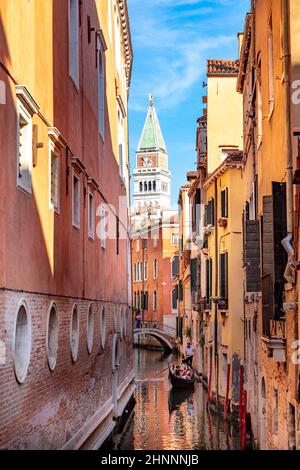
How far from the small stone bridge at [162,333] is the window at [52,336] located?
44.7 meters

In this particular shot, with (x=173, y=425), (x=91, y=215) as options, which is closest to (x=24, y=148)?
(x=91, y=215)

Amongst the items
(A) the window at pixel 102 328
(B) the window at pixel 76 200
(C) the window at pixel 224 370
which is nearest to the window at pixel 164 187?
(C) the window at pixel 224 370

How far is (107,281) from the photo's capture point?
68.3 feet

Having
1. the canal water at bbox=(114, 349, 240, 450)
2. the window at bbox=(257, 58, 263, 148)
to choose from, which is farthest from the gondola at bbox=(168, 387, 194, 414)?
the window at bbox=(257, 58, 263, 148)

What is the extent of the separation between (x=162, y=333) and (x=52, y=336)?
47017mm

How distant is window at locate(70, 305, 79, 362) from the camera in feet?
46.6

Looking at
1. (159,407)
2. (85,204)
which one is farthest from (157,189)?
(85,204)

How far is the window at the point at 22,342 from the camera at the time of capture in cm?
985

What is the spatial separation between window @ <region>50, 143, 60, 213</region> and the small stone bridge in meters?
44.5

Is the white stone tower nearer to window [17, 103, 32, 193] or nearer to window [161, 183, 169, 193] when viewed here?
window [161, 183, 169, 193]

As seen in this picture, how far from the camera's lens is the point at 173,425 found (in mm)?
23922

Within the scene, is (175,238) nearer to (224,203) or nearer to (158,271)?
(158,271)
